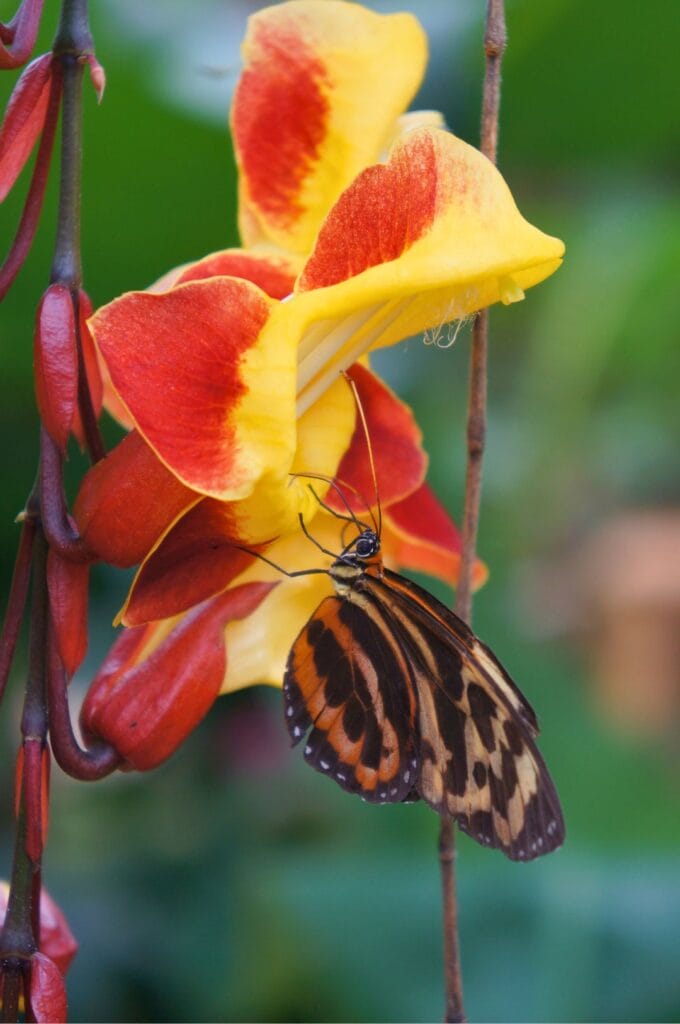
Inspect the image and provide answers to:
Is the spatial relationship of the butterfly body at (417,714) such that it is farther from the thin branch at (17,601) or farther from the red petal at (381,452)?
the thin branch at (17,601)

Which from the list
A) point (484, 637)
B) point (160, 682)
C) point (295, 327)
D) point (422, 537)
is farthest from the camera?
point (484, 637)

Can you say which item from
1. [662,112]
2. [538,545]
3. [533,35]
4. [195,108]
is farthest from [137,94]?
[538,545]

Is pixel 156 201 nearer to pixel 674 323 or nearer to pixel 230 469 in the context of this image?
pixel 674 323

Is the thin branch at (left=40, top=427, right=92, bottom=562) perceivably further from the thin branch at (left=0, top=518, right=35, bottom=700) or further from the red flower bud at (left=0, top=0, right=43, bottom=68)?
the red flower bud at (left=0, top=0, right=43, bottom=68)

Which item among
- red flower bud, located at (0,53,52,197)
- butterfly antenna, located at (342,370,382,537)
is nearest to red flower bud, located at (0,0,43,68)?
red flower bud, located at (0,53,52,197)

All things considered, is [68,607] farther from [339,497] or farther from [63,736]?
[339,497]

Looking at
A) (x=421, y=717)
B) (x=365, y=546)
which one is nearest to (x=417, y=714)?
(x=421, y=717)
